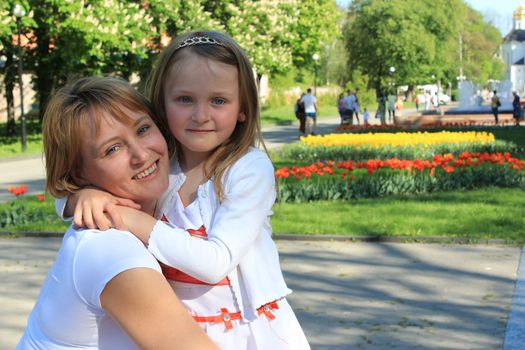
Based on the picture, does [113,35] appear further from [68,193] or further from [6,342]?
[68,193]

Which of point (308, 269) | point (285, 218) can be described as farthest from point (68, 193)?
point (285, 218)

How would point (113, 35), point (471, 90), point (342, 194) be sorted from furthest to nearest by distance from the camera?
point (471, 90), point (113, 35), point (342, 194)

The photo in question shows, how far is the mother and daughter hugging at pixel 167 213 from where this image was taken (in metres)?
1.67

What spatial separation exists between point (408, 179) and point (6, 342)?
7.73 metres

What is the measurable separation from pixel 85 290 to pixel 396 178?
35.3 feet

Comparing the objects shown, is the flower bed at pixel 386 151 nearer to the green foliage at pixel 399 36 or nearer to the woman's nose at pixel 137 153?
the woman's nose at pixel 137 153

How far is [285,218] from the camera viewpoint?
10234mm

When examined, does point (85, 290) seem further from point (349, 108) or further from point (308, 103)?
point (349, 108)

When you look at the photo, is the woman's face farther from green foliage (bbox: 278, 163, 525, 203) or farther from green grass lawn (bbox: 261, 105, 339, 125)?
green grass lawn (bbox: 261, 105, 339, 125)

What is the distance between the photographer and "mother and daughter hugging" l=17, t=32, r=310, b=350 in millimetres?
1668

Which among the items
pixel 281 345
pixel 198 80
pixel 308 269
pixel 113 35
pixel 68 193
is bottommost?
pixel 308 269

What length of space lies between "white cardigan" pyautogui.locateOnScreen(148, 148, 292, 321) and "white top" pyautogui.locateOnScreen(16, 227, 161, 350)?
0.18m

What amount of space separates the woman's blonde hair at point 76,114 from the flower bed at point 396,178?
9.58 m

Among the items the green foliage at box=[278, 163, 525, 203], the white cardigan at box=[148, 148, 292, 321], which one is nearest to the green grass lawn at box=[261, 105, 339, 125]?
the green foliage at box=[278, 163, 525, 203]
